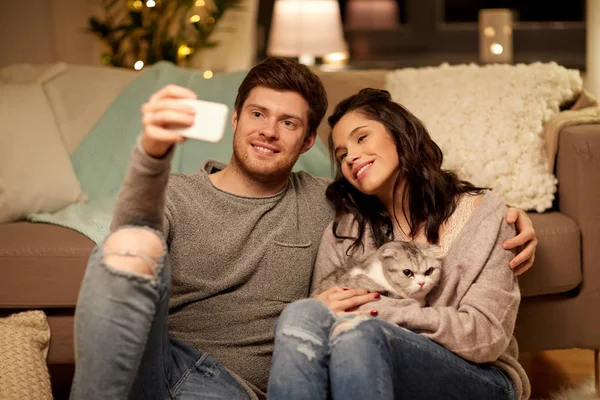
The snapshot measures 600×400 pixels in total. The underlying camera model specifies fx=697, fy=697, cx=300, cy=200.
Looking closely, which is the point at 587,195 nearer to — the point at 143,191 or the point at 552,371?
the point at 552,371

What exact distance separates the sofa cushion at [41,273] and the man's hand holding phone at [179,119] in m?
0.85

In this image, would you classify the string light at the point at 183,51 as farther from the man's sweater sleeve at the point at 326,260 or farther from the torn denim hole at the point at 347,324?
the torn denim hole at the point at 347,324

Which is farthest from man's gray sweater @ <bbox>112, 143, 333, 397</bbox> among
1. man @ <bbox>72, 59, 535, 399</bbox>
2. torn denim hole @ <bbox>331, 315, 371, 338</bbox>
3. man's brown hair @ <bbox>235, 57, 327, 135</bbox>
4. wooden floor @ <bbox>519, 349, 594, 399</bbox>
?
wooden floor @ <bbox>519, 349, 594, 399</bbox>

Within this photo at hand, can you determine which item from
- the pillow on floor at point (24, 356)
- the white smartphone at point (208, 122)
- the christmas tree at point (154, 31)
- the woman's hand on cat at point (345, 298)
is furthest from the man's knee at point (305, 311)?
the christmas tree at point (154, 31)

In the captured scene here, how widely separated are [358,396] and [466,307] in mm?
362

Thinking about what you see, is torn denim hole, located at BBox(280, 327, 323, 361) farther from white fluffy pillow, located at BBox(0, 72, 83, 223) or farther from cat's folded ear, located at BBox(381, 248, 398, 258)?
white fluffy pillow, located at BBox(0, 72, 83, 223)

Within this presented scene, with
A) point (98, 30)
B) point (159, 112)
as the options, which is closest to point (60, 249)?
point (159, 112)

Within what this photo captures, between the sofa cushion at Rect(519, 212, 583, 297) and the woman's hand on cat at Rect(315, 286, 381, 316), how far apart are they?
1.98 ft

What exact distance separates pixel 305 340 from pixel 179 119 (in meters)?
0.43

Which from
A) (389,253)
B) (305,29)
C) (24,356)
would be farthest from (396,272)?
(305,29)

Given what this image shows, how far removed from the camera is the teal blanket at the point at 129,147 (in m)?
2.25

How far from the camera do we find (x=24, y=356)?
1.75m

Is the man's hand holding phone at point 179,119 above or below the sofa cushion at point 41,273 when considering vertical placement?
above

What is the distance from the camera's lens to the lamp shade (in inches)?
135
